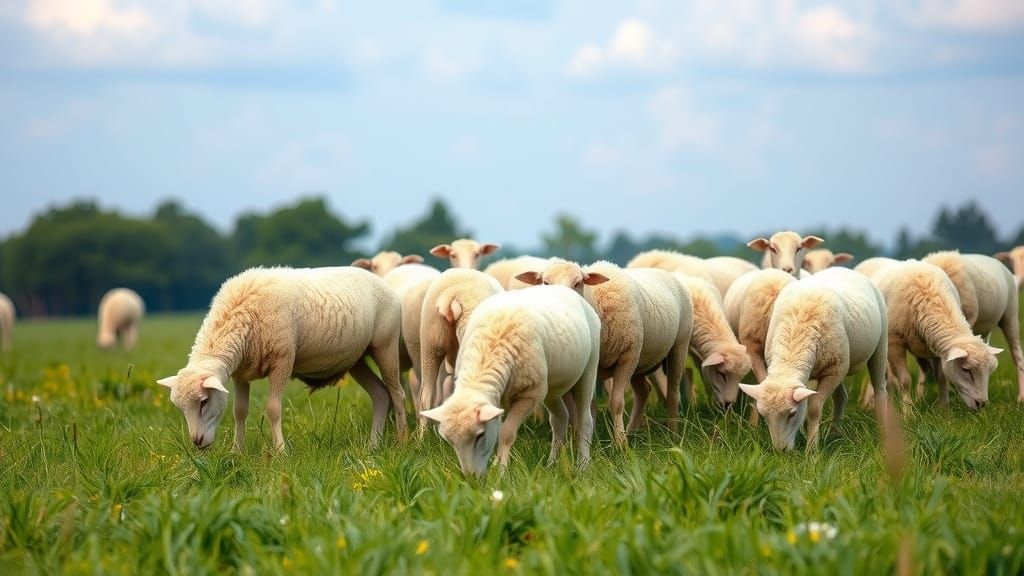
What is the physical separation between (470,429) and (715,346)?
4.03 meters

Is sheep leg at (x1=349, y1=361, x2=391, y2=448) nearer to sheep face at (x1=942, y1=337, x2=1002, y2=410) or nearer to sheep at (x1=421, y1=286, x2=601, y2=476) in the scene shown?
sheep at (x1=421, y1=286, x2=601, y2=476)

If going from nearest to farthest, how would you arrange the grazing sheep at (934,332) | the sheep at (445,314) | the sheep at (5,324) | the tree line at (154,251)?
1. the sheep at (445,314)
2. the grazing sheep at (934,332)
3. the sheep at (5,324)
4. the tree line at (154,251)

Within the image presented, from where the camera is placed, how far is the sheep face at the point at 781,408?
817 cm

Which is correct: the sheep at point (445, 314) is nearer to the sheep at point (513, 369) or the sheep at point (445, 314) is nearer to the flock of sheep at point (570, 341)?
the flock of sheep at point (570, 341)

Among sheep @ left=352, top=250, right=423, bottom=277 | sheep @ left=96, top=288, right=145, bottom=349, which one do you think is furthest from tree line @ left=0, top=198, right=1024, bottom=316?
Result: sheep @ left=352, top=250, right=423, bottom=277

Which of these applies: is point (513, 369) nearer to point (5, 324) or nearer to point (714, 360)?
point (714, 360)

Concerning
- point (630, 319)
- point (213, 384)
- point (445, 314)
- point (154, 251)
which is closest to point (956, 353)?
point (630, 319)

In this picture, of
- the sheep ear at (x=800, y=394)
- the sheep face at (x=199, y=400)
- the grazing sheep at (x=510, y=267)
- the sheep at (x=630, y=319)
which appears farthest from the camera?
the grazing sheep at (x=510, y=267)

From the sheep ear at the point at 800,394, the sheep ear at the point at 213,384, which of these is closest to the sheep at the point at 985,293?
the sheep ear at the point at 800,394

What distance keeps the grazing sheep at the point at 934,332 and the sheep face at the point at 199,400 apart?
19.0 ft

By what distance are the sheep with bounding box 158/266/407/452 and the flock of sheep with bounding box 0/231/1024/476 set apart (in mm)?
13

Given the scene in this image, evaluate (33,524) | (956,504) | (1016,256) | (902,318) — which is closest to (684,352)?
(902,318)

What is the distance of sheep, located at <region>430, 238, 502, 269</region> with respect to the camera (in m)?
12.7

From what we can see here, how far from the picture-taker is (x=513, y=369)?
746 cm
